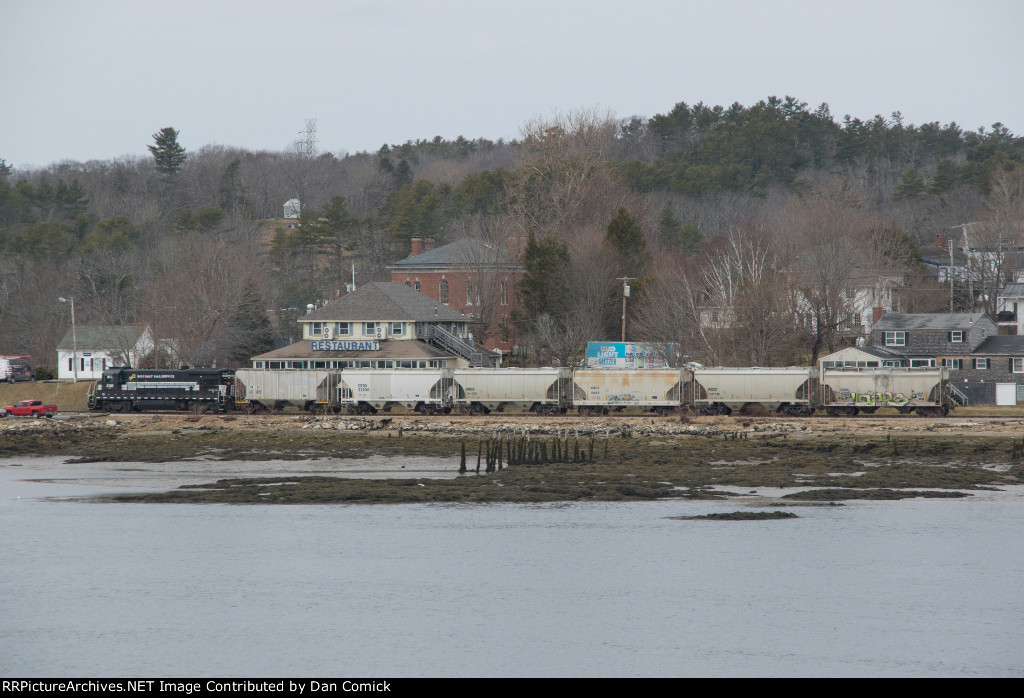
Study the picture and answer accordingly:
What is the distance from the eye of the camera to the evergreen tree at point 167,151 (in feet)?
616

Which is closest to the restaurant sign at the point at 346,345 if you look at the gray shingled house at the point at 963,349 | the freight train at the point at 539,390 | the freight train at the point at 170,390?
the freight train at the point at 539,390

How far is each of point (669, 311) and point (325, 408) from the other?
96.0 ft

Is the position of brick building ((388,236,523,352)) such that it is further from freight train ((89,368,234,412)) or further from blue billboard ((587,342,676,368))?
freight train ((89,368,234,412))

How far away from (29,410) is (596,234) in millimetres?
49573

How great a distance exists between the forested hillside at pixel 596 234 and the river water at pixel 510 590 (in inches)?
1616

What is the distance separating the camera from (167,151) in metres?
188

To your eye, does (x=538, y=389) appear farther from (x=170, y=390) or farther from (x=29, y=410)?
(x=29, y=410)

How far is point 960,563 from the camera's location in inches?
1438

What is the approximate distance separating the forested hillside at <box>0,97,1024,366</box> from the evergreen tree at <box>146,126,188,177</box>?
340 mm

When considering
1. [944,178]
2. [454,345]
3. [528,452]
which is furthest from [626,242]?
[944,178]

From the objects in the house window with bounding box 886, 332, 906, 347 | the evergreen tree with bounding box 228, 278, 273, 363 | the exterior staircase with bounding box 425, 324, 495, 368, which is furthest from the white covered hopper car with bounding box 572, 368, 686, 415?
the evergreen tree with bounding box 228, 278, 273, 363

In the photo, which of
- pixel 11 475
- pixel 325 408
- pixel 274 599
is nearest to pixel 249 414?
pixel 325 408

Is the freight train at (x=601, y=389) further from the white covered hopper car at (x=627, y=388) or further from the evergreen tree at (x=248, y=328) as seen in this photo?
the evergreen tree at (x=248, y=328)

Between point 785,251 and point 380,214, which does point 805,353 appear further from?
point 380,214
